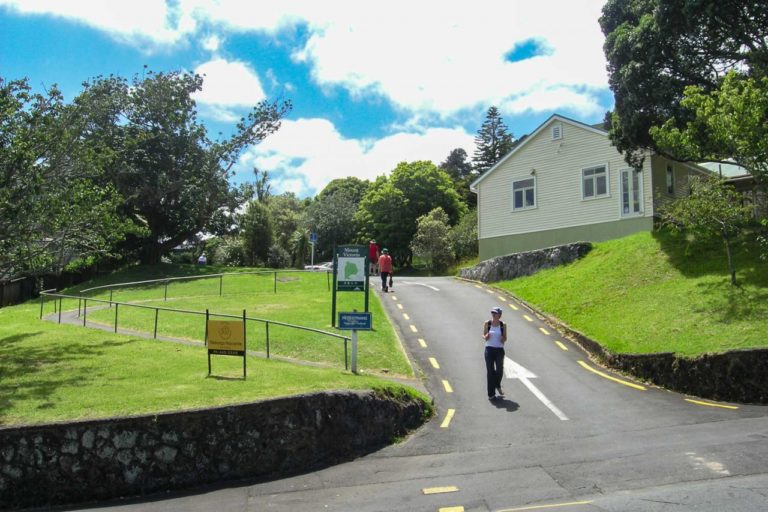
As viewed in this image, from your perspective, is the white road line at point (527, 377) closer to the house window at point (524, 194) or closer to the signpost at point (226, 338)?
the signpost at point (226, 338)

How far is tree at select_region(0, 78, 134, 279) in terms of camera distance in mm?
14094

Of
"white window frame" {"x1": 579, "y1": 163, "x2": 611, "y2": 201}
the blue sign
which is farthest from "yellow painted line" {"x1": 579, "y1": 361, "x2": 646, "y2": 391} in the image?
"white window frame" {"x1": 579, "y1": 163, "x2": 611, "y2": 201}

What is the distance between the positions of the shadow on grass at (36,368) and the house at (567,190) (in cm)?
2040

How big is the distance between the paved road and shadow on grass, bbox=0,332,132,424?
324cm

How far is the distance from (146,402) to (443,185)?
44395 millimetres

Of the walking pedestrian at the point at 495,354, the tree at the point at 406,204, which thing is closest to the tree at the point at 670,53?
the walking pedestrian at the point at 495,354

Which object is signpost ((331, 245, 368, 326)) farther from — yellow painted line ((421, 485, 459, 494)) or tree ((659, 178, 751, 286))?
tree ((659, 178, 751, 286))

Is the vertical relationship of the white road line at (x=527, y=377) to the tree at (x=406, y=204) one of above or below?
below

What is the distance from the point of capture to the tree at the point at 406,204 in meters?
49.6

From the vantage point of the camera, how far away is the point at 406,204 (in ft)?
164

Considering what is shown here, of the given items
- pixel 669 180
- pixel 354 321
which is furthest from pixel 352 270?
pixel 669 180

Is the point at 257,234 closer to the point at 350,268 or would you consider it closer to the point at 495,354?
the point at 350,268

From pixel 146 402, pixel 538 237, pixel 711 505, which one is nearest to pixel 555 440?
pixel 711 505

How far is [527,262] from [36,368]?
18.8 metres
